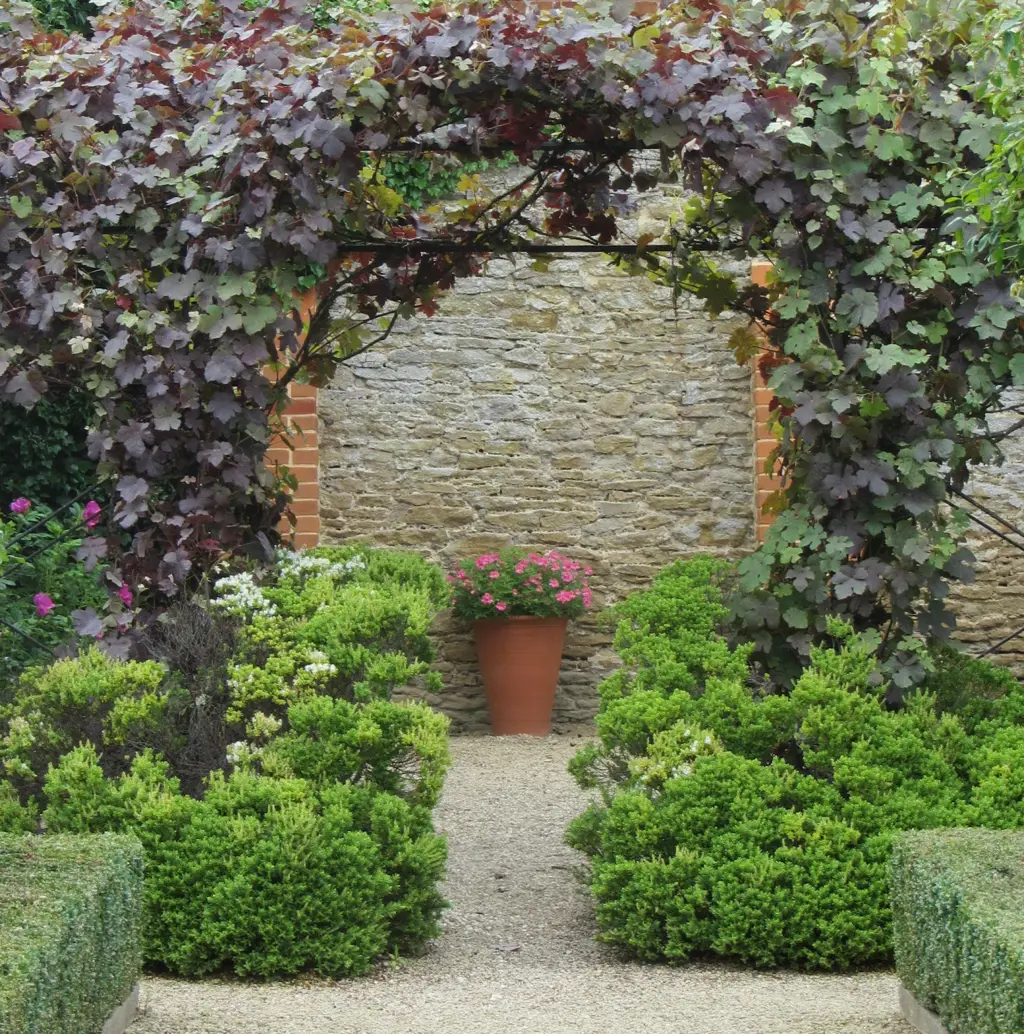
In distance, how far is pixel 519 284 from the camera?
795 cm

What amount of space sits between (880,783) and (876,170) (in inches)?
74.2

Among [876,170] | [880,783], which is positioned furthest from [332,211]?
[880,783]

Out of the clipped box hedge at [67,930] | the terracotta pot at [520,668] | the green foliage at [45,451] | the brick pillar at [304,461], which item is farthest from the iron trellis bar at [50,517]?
the terracotta pot at [520,668]

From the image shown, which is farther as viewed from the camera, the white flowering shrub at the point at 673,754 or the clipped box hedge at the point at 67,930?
the white flowering shrub at the point at 673,754

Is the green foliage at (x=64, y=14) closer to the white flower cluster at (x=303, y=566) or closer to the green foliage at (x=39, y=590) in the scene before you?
the green foliage at (x=39, y=590)

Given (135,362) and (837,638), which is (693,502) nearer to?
(837,638)

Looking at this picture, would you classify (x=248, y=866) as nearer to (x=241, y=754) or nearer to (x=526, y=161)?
(x=241, y=754)

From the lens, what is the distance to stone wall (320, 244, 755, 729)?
789 centimetres

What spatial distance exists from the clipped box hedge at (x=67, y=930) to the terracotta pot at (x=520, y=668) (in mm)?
4199

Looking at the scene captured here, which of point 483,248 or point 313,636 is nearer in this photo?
point 313,636

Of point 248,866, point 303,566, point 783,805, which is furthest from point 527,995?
point 303,566

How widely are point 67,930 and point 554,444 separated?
17.6ft

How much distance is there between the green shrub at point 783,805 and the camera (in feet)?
12.7

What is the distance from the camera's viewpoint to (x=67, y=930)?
2.80 m
